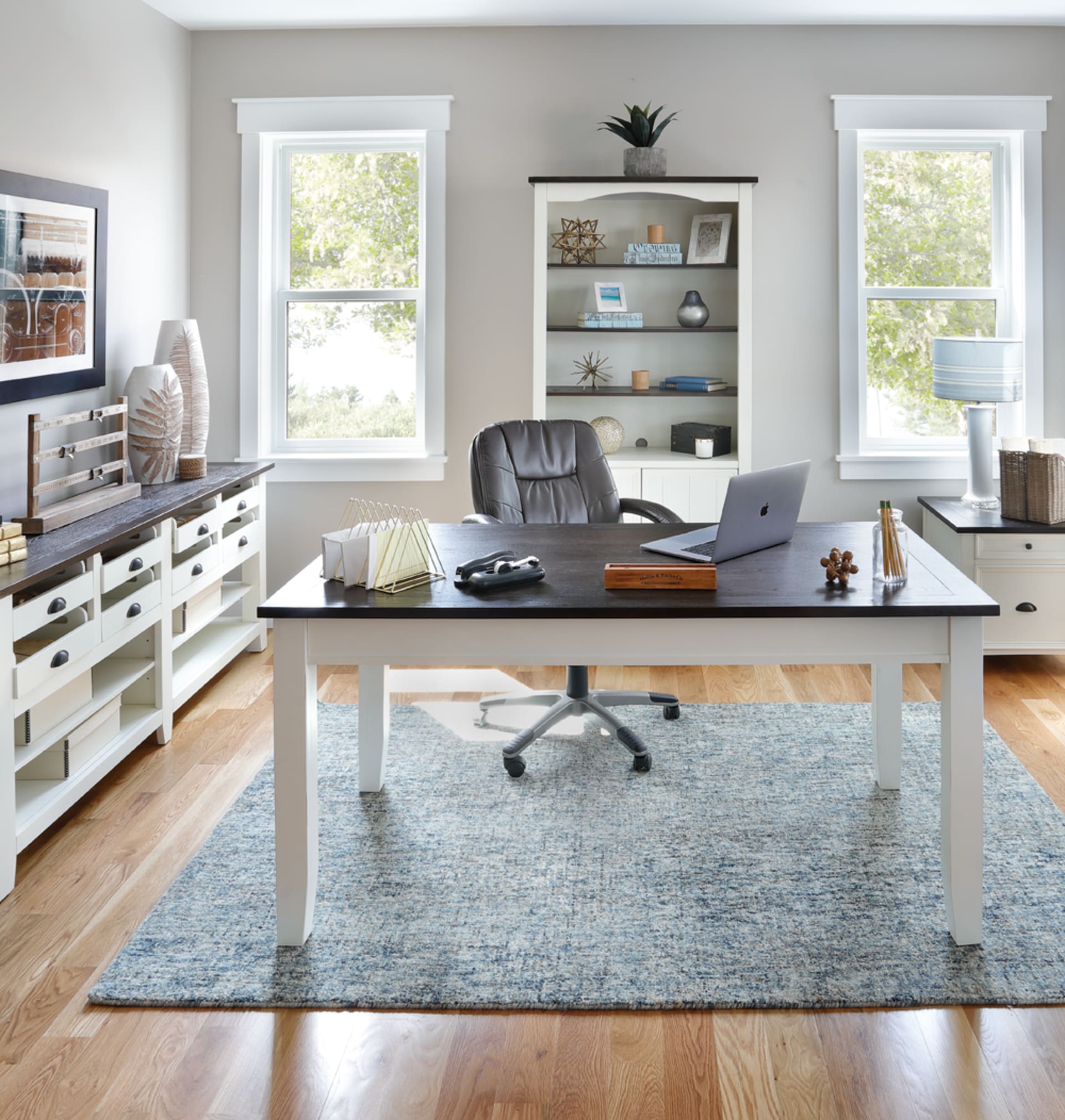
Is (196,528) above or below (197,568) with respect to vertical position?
above

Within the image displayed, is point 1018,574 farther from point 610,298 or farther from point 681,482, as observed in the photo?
point 610,298

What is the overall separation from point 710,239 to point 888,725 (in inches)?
100

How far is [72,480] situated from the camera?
3502 mm

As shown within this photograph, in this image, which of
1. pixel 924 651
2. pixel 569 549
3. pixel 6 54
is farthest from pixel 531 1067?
pixel 6 54

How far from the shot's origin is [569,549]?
297cm

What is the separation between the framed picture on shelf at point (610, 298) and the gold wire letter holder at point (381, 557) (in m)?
2.68

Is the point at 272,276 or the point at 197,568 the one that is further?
the point at 272,276

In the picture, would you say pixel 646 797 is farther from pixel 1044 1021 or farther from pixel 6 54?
pixel 6 54

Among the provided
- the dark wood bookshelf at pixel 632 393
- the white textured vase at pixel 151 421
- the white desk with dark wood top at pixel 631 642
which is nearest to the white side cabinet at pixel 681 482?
the dark wood bookshelf at pixel 632 393

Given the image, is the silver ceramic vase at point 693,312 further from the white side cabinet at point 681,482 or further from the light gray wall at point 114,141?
the light gray wall at point 114,141

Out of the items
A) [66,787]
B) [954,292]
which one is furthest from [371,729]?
Result: [954,292]

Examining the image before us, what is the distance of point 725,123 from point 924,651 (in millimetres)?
3363

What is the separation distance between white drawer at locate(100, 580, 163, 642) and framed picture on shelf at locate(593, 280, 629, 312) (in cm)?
233

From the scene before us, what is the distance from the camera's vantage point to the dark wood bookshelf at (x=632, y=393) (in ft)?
16.3
